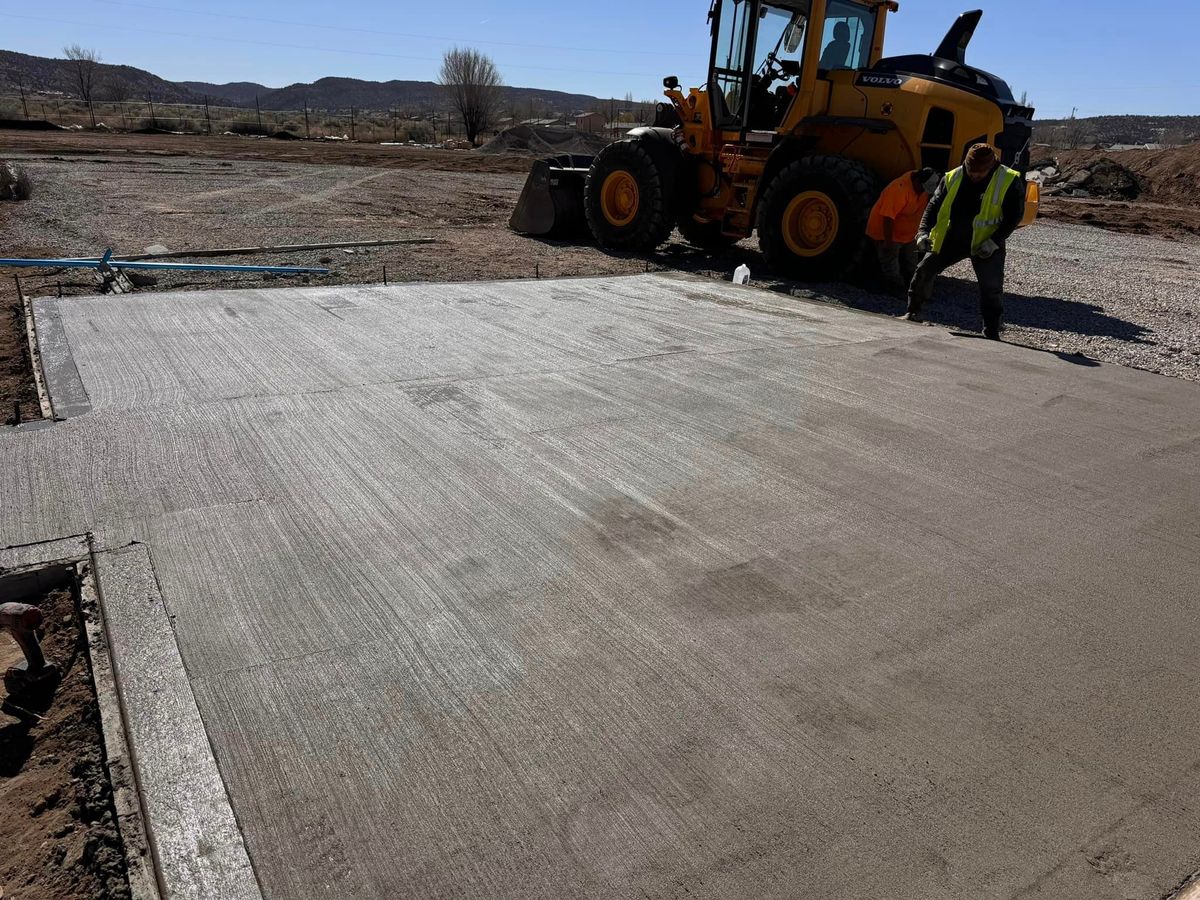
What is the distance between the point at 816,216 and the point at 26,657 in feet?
27.4

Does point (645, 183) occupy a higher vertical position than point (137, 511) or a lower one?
higher

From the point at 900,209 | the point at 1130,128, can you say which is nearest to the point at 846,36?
the point at 900,209

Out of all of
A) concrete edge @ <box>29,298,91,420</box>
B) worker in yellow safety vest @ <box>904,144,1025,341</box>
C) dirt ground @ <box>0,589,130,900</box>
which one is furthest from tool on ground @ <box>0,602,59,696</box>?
worker in yellow safety vest @ <box>904,144,1025,341</box>

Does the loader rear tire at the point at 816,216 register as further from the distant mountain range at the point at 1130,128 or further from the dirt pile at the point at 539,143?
the distant mountain range at the point at 1130,128

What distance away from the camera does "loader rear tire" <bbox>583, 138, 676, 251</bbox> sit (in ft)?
35.3

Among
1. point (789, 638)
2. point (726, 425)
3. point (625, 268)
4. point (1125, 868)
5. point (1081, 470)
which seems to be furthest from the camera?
point (625, 268)

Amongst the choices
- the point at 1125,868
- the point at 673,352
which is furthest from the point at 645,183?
the point at 1125,868

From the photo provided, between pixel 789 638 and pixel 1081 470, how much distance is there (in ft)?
7.46

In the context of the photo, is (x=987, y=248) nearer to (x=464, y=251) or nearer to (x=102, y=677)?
(x=464, y=251)

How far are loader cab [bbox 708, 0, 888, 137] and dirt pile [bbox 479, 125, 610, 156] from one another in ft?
81.8

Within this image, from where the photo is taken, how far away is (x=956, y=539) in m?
3.43

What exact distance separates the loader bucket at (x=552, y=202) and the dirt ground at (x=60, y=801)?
10.3 m

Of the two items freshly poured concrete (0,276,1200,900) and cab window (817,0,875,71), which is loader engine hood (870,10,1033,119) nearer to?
cab window (817,0,875,71)

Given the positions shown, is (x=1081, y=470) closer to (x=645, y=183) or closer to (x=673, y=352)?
(x=673, y=352)
